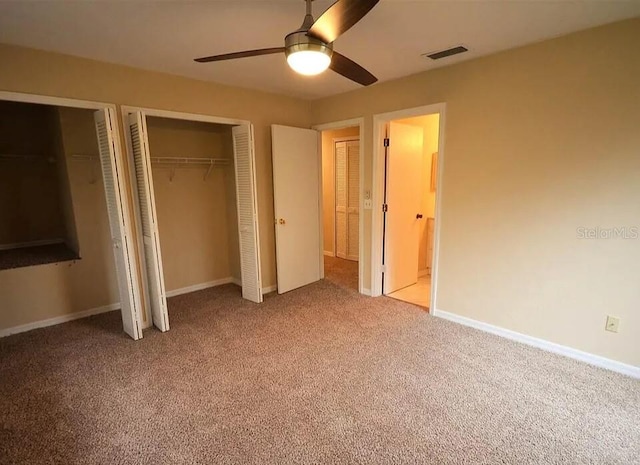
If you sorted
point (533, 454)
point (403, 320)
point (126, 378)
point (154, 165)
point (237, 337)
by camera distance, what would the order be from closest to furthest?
point (533, 454) < point (126, 378) < point (237, 337) < point (403, 320) < point (154, 165)

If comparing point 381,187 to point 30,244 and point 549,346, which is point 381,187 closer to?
point 549,346

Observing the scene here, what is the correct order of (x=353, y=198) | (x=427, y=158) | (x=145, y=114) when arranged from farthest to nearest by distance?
(x=353, y=198), (x=427, y=158), (x=145, y=114)

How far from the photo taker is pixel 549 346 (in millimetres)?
2662

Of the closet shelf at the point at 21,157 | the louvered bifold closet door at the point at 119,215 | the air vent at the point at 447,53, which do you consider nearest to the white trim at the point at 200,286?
the louvered bifold closet door at the point at 119,215

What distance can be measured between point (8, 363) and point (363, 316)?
307cm

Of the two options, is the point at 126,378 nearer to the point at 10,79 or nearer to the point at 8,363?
the point at 8,363

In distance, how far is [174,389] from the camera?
2230 mm

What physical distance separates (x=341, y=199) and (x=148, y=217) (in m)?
3.33

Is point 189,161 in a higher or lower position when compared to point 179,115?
lower

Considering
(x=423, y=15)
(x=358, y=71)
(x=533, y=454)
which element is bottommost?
(x=533, y=454)

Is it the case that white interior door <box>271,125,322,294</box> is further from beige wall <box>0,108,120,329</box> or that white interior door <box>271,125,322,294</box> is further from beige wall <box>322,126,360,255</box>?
beige wall <box>0,108,120,329</box>

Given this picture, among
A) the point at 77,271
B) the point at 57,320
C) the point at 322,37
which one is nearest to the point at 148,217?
the point at 77,271

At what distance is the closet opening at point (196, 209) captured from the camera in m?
3.11

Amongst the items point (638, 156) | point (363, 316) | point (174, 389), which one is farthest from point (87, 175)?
point (638, 156)
